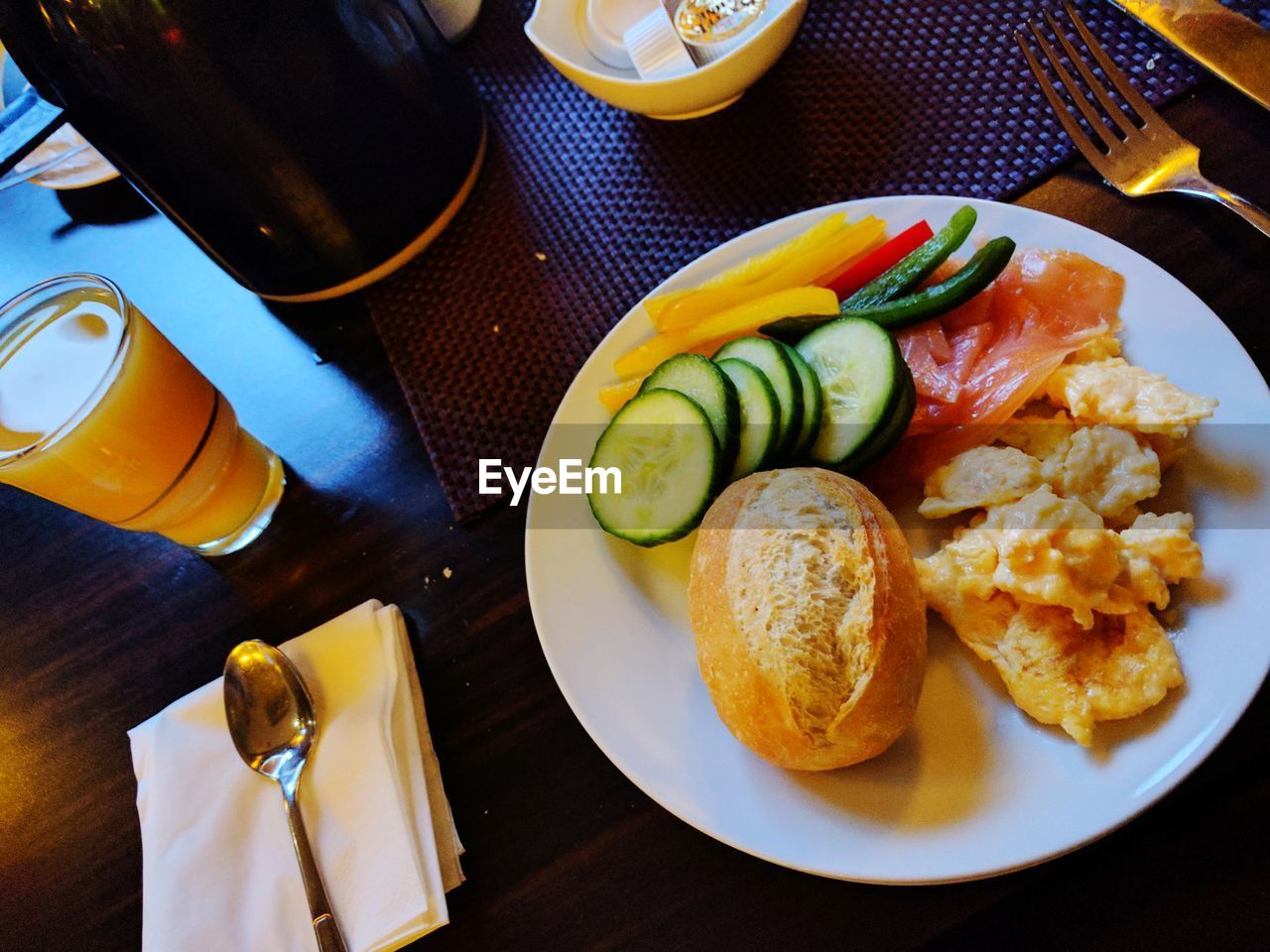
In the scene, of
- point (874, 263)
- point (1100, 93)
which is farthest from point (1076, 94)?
point (874, 263)

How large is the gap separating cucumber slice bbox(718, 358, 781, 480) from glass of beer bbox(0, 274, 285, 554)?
87cm

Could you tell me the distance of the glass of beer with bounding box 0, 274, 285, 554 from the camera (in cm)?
124

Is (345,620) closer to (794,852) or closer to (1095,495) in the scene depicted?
(794,852)

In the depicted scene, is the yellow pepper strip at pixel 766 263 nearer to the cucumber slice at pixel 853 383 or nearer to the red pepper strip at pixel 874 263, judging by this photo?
the red pepper strip at pixel 874 263

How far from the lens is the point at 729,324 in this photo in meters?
1.39

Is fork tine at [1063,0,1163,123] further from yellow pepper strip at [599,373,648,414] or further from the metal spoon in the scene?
the metal spoon

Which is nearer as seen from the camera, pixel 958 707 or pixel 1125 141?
pixel 958 707

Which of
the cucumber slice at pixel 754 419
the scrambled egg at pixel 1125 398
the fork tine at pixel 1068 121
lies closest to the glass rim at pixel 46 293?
the cucumber slice at pixel 754 419

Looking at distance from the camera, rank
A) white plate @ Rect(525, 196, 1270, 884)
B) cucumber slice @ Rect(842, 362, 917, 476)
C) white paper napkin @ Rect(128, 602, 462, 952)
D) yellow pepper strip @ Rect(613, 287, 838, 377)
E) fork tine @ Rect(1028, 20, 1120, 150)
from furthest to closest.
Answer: fork tine @ Rect(1028, 20, 1120, 150), yellow pepper strip @ Rect(613, 287, 838, 377), cucumber slice @ Rect(842, 362, 917, 476), white paper napkin @ Rect(128, 602, 462, 952), white plate @ Rect(525, 196, 1270, 884)

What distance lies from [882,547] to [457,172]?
1119 millimetres

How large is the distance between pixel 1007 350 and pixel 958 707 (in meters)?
0.55

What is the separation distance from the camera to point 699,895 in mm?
1123

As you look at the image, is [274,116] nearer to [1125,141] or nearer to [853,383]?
[853,383]

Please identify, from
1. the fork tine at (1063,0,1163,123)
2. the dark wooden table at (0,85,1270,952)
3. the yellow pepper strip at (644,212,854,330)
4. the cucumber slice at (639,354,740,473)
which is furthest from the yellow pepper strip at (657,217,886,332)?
the fork tine at (1063,0,1163,123)
